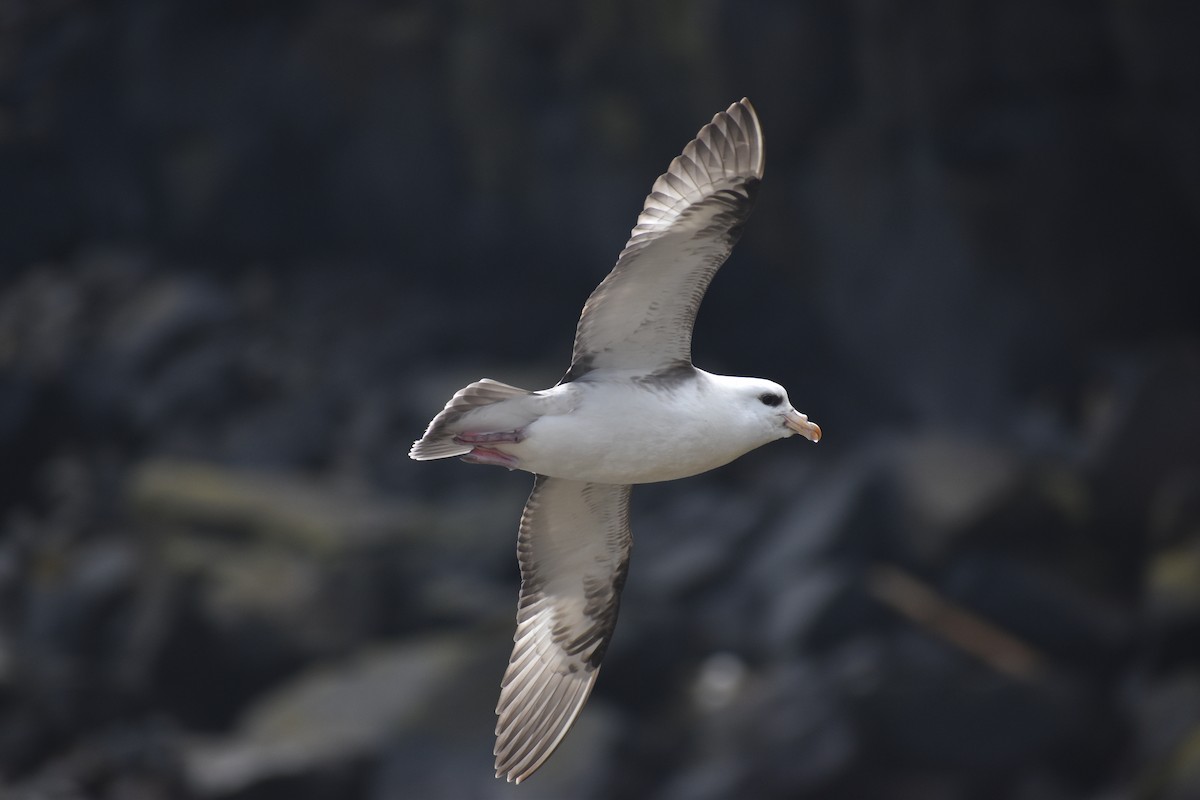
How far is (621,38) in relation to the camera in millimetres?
15000

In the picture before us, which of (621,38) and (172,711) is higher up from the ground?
(621,38)

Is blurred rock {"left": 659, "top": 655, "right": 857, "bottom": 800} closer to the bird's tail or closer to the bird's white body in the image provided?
the bird's white body

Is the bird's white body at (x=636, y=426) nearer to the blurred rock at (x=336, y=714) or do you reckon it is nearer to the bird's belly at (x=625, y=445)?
the bird's belly at (x=625, y=445)

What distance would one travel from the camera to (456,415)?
642 centimetres

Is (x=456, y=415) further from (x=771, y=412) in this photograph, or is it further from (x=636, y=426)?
(x=771, y=412)

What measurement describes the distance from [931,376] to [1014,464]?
2277 mm

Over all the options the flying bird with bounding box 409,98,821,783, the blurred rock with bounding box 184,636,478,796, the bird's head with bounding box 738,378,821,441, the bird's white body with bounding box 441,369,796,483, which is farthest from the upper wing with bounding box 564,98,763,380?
the blurred rock with bounding box 184,636,478,796

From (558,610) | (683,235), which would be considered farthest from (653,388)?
(558,610)

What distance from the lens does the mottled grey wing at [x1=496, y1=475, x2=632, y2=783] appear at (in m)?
7.14

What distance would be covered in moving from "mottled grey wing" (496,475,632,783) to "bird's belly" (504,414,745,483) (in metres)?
0.56

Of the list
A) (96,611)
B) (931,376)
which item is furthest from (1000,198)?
(96,611)

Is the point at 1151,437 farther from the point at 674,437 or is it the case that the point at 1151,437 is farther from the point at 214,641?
the point at 214,641

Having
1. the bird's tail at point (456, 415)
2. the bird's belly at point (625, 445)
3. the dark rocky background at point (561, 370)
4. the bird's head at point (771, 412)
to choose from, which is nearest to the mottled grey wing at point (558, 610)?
the bird's belly at point (625, 445)

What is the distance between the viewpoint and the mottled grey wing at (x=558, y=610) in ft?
23.4
